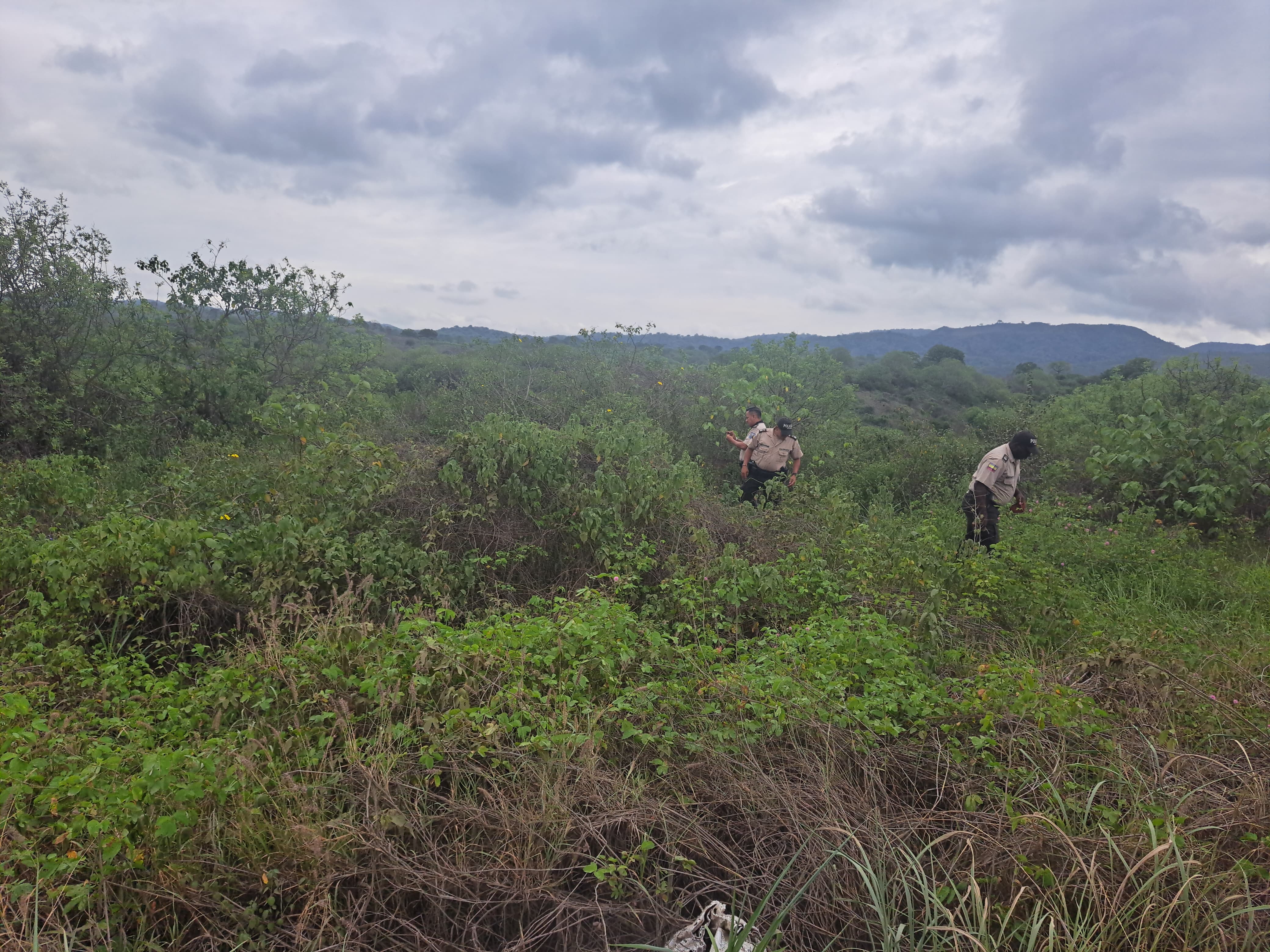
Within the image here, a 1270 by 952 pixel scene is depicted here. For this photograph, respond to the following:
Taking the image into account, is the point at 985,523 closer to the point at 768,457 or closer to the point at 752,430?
the point at 768,457

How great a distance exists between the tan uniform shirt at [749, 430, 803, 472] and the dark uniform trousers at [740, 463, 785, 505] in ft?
0.14

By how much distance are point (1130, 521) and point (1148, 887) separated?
262 inches

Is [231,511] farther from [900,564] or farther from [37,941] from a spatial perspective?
[900,564]

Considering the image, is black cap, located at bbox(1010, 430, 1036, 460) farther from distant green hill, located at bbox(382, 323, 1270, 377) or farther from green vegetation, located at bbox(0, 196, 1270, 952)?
distant green hill, located at bbox(382, 323, 1270, 377)

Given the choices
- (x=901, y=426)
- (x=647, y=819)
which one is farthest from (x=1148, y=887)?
(x=901, y=426)

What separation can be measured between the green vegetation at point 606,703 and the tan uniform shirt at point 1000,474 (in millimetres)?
744

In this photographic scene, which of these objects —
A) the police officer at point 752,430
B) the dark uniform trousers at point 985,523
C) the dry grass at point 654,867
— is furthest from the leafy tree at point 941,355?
the dry grass at point 654,867

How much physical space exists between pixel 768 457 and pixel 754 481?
35 centimetres

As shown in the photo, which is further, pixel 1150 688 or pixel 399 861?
pixel 1150 688

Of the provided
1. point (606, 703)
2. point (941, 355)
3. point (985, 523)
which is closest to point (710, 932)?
point (606, 703)

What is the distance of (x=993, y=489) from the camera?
713 centimetres

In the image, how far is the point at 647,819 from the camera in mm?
2721

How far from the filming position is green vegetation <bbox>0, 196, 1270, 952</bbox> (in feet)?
7.91

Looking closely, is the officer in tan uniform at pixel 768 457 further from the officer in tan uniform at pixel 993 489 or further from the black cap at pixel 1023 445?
the black cap at pixel 1023 445
